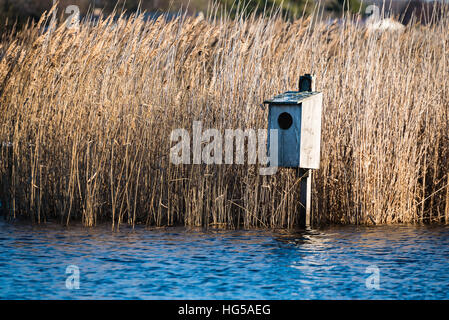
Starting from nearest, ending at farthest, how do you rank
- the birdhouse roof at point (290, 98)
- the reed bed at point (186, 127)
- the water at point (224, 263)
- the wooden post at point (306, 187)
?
the water at point (224, 263) → the birdhouse roof at point (290, 98) → the wooden post at point (306, 187) → the reed bed at point (186, 127)

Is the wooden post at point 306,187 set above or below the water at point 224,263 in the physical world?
above

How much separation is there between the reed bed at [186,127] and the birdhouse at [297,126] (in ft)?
1.12

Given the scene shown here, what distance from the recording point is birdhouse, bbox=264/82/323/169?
7.68m

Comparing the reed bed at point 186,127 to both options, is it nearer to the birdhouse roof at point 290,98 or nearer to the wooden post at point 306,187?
the wooden post at point 306,187

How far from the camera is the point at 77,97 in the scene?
8.23 metres

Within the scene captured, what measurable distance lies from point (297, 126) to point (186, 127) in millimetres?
1135

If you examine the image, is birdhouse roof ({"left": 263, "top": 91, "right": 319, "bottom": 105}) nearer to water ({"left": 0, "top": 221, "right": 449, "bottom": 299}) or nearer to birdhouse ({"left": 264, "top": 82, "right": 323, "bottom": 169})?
birdhouse ({"left": 264, "top": 82, "right": 323, "bottom": 169})

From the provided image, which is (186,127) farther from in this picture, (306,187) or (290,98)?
(306,187)

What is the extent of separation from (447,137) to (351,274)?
309 centimetres

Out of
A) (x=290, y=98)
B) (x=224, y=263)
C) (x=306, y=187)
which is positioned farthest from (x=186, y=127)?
(x=224, y=263)

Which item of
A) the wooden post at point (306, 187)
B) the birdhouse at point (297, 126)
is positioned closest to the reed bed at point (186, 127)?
the wooden post at point (306, 187)

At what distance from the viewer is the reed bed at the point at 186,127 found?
26.5 ft

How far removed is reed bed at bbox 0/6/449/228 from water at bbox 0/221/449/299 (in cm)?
34
